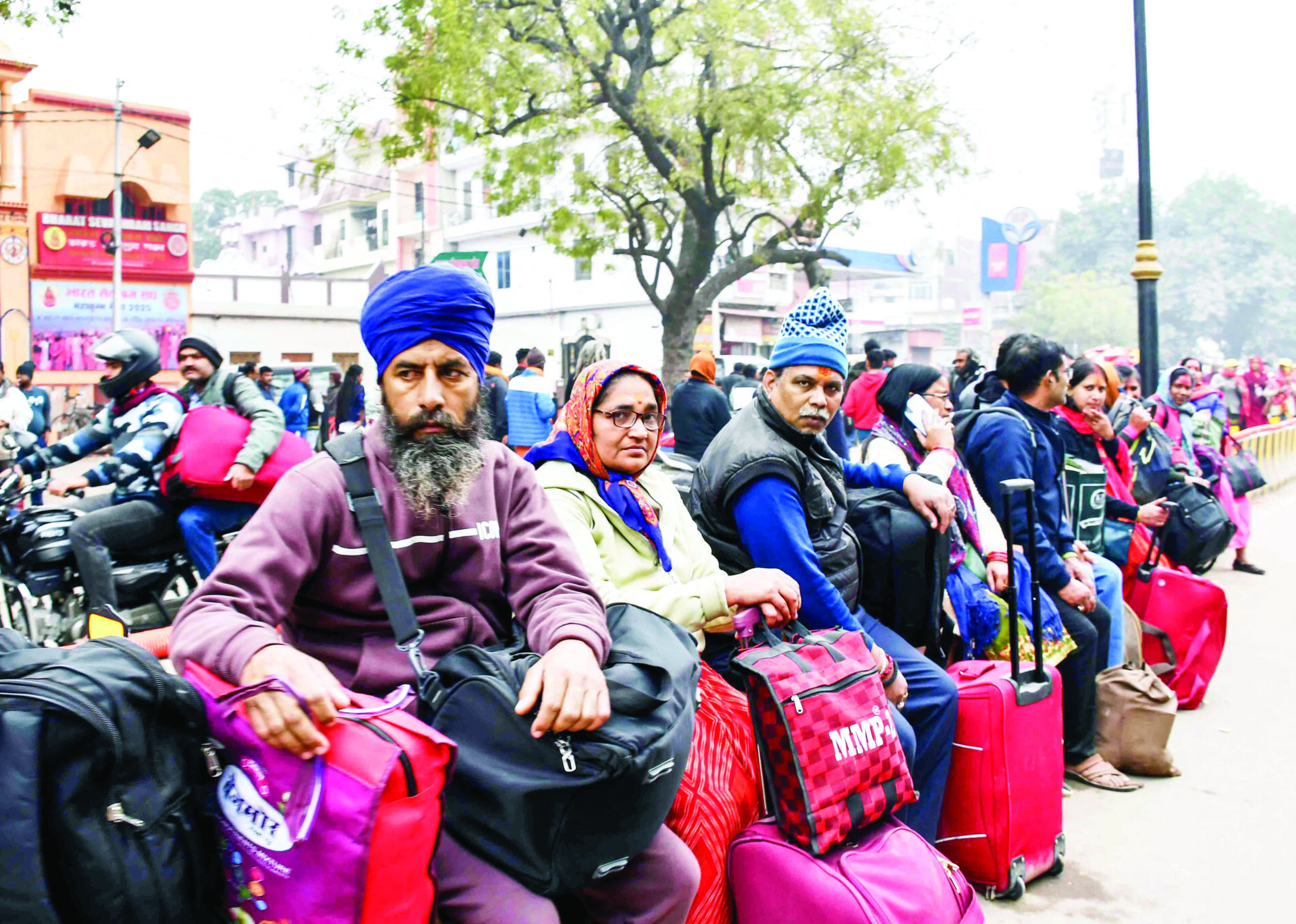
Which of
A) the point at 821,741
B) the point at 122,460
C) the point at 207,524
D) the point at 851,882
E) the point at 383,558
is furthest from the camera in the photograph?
the point at 207,524

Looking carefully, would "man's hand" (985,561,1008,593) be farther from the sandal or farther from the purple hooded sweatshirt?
the purple hooded sweatshirt

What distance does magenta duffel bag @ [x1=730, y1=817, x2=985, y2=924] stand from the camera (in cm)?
256

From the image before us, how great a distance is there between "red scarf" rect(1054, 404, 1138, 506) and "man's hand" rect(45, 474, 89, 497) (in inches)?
200

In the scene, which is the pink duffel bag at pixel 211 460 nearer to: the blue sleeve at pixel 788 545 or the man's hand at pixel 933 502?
the blue sleeve at pixel 788 545

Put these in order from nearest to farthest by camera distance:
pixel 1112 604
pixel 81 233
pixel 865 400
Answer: pixel 1112 604, pixel 865 400, pixel 81 233

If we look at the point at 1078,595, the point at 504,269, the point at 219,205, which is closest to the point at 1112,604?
the point at 1078,595

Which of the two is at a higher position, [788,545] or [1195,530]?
[788,545]

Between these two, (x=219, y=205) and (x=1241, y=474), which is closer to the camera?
(x=1241, y=474)

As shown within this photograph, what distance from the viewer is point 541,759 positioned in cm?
195

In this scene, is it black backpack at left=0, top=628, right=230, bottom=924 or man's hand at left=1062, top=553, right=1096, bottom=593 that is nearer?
black backpack at left=0, top=628, right=230, bottom=924

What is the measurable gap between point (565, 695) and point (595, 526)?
1064mm

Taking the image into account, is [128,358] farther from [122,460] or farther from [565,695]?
[565,695]

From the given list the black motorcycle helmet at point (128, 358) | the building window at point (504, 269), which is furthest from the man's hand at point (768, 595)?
the building window at point (504, 269)

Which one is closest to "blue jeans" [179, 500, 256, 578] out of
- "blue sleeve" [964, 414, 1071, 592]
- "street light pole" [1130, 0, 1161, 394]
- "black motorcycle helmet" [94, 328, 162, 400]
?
"black motorcycle helmet" [94, 328, 162, 400]
